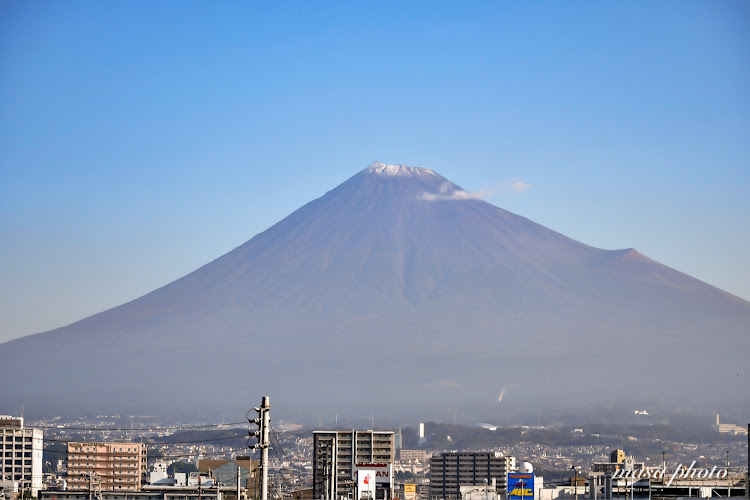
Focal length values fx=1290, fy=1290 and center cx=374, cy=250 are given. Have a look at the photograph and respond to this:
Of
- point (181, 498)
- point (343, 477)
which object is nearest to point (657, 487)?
point (181, 498)

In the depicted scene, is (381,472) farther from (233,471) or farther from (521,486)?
(233,471)

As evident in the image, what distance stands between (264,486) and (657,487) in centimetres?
4106

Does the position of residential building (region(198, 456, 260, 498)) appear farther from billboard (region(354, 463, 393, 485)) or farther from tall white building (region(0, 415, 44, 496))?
billboard (region(354, 463, 393, 485))

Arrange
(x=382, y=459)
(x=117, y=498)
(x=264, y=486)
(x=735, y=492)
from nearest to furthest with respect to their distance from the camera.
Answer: (x=264, y=486)
(x=735, y=492)
(x=117, y=498)
(x=382, y=459)

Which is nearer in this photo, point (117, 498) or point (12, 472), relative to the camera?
point (117, 498)

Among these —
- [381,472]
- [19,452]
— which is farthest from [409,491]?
[381,472]

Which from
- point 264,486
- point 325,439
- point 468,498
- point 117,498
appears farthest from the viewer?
point 325,439

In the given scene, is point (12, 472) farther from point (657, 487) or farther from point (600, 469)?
point (657, 487)

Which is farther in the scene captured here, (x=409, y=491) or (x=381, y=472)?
(x=409, y=491)

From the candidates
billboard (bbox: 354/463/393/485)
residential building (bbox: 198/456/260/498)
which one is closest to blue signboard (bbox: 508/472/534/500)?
billboard (bbox: 354/463/393/485)

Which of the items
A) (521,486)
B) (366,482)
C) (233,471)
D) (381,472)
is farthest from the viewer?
(233,471)

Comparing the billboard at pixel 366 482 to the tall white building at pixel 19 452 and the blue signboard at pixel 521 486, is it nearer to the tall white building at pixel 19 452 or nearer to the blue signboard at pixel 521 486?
the blue signboard at pixel 521 486

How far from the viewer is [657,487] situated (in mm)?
84812

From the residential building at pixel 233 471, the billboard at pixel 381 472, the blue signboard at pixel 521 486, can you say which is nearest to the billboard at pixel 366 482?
the blue signboard at pixel 521 486
